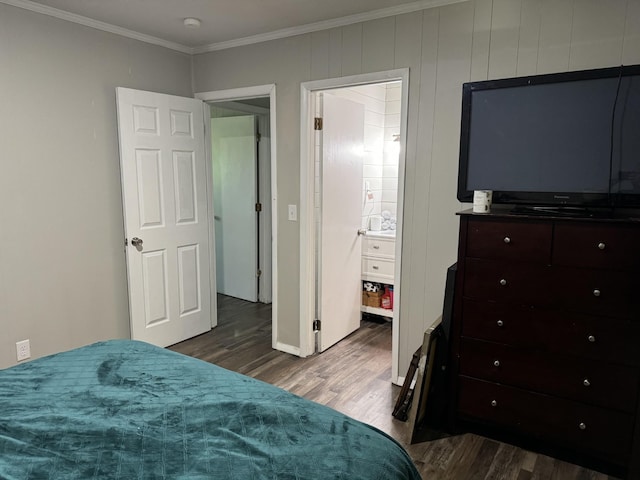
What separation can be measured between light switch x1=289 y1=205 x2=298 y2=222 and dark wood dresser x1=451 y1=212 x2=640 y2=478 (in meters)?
1.44

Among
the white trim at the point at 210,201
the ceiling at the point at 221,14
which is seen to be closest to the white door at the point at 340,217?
the ceiling at the point at 221,14

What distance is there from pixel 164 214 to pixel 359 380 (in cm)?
201

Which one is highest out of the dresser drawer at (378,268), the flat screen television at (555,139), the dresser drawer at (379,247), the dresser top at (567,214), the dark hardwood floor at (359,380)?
the flat screen television at (555,139)

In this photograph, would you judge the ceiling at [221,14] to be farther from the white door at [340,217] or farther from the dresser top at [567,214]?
the dresser top at [567,214]

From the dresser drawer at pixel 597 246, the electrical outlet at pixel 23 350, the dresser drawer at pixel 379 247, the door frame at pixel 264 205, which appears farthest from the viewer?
the door frame at pixel 264 205

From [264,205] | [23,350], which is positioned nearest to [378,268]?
[264,205]

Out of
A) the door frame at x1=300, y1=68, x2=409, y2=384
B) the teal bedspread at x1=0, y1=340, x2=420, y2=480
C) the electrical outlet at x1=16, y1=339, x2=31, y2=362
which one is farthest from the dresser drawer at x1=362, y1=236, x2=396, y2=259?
the electrical outlet at x1=16, y1=339, x2=31, y2=362

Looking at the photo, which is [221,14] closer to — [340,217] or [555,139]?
[340,217]

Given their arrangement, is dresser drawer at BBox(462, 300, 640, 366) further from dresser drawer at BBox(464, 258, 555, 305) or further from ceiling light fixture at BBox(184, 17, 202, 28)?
ceiling light fixture at BBox(184, 17, 202, 28)

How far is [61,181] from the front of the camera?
2.96m

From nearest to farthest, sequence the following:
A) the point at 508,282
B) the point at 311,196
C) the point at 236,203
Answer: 1. the point at 508,282
2. the point at 311,196
3. the point at 236,203

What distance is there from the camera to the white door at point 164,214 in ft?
10.7

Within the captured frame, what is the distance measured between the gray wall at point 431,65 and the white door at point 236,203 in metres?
1.20

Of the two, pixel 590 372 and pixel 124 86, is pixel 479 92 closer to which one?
pixel 590 372
